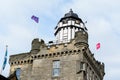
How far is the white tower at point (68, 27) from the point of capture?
57.5 m

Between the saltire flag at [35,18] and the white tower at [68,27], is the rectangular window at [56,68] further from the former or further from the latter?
the saltire flag at [35,18]

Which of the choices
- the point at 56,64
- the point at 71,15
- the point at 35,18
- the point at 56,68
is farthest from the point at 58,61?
the point at 71,15

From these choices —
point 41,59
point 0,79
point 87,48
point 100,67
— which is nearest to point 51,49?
point 41,59

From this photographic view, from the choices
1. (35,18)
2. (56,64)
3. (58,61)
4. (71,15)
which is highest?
(71,15)

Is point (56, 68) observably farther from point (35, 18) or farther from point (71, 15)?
point (71, 15)

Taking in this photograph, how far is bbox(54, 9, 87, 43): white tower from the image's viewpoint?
189ft

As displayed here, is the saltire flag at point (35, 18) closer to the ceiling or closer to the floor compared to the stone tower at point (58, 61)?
closer to the ceiling

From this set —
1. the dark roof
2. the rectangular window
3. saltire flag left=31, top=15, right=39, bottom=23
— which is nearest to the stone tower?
the rectangular window

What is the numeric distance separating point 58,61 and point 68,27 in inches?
354

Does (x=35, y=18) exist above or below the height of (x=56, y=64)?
above

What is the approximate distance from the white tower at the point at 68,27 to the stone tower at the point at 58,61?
239 centimetres

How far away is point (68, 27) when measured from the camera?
2288 inches

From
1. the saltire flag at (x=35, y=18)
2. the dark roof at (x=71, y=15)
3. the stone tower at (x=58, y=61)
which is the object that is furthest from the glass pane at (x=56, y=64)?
the dark roof at (x=71, y=15)

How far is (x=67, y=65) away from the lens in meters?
49.9
